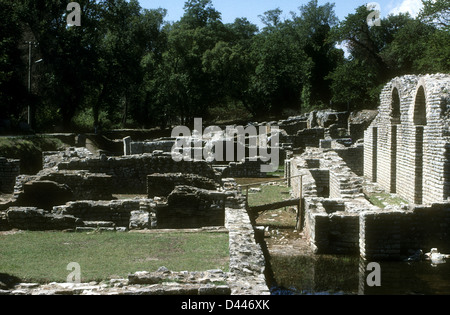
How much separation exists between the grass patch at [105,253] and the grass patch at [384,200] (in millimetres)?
7600

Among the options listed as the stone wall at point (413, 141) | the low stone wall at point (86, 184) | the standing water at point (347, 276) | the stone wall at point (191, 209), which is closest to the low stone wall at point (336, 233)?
the standing water at point (347, 276)

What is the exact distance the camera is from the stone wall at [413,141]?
1379cm

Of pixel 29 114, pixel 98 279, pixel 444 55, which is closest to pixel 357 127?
pixel 444 55

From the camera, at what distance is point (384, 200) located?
55.5 feet

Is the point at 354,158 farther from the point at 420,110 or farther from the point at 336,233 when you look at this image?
the point at 336,233

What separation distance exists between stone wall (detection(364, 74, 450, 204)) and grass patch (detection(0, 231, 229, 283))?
7023mm

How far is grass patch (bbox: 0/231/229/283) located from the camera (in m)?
8.29

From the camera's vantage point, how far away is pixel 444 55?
34.2 meters

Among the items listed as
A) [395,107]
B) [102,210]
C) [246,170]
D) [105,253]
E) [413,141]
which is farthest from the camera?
[246,170]

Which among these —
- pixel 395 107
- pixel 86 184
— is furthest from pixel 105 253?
pixel 395 107

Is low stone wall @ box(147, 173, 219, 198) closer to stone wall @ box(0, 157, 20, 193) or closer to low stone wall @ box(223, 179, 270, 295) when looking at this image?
low stone wall @ box(223, 179, 270, 295)

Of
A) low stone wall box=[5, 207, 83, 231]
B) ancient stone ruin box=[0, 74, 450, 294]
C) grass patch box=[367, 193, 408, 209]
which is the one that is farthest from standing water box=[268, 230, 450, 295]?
grass patch box=[367, 193, 408, 209]

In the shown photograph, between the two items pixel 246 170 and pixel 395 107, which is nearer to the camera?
pixel 395 107

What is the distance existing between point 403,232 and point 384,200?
20.8 ft
